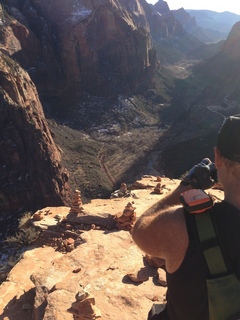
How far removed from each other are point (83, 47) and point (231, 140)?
232 ft

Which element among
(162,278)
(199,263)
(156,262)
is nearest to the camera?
(199,263)

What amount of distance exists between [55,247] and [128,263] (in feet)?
9.78

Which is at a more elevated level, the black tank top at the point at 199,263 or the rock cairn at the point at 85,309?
the black tank top at the point at 199,263

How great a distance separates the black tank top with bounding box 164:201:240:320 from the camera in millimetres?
2488

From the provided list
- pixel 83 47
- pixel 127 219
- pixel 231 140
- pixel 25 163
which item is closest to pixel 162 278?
pixel 127 219

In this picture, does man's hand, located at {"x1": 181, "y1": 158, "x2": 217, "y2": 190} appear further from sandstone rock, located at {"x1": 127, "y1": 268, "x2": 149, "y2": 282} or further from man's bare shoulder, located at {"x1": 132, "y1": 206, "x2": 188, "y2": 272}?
sandstone rock, located at {"x1": 127, "y1": 268, "x2": 149, "y2": 282}

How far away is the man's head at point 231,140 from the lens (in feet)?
8.30

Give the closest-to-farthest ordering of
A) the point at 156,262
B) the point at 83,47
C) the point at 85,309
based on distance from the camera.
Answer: the point at 85,309, the point at 156,262, the point at 83,47

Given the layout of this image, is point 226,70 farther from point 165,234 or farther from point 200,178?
point 165,234

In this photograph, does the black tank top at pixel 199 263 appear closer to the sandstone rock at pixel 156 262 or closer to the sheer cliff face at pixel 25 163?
the sandstone rock at pixel 156 262

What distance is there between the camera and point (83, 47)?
227 feet

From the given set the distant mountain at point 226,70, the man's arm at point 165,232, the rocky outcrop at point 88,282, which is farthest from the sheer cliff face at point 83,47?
the man's arm at point 165,232

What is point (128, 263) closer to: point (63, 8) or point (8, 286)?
point (8, 286)

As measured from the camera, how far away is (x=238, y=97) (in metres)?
84.2
